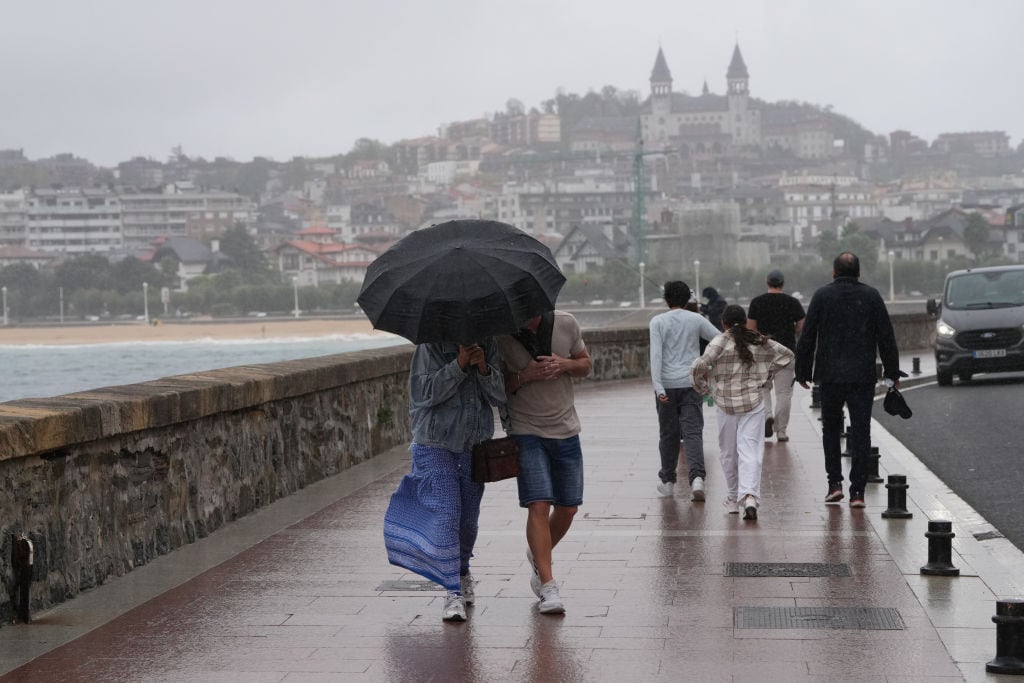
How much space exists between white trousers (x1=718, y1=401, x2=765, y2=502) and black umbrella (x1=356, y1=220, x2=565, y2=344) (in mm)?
3809

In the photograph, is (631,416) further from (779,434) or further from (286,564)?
(286,564)

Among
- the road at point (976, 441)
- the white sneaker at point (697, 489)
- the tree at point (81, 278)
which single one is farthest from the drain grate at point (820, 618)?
the tree at point (81, 278)

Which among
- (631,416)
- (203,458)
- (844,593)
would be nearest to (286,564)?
(203,458)

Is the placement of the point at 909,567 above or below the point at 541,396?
below

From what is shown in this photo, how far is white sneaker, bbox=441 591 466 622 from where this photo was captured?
23.7ft

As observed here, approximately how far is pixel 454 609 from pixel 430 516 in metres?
0.40

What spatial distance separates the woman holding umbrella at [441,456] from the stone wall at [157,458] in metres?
1.64

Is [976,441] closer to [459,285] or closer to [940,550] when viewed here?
[940,550]

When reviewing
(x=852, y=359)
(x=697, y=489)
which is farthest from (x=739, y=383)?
(x=697, y=489)

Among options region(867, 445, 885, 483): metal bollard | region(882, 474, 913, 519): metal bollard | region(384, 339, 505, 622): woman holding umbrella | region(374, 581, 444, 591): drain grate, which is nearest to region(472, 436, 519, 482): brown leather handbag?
region(384, 339, 505, 622): woman holding umbrella

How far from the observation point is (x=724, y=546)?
9352mm

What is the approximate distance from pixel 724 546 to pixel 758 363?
1.77 meters

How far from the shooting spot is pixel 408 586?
818 cm

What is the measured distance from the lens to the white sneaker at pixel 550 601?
7.34m
